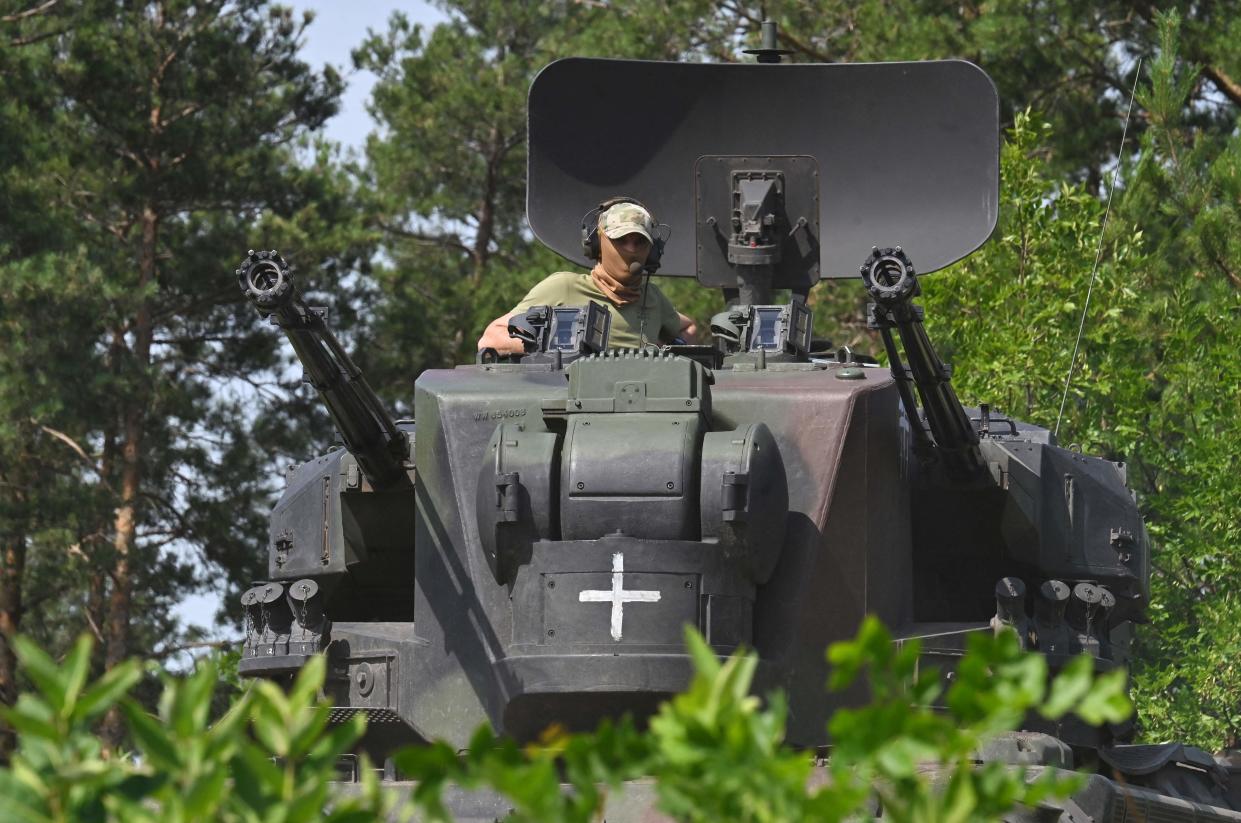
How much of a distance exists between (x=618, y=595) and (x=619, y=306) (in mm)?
3037

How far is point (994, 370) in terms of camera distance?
20.5 metres

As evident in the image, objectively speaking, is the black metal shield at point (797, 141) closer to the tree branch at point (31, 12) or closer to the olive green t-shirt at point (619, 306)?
the olive green t-shirt at point (619, 306)

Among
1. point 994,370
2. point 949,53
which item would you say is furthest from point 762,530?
point 949,53

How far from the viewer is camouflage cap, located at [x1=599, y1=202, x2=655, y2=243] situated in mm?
11633

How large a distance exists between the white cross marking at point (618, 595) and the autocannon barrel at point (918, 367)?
131 cm

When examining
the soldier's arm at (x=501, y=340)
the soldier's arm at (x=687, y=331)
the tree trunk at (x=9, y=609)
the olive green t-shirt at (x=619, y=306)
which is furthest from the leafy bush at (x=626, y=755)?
the tree trunk at (x=9, y=609)

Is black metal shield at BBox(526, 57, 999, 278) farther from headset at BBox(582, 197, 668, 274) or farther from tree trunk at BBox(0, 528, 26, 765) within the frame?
tree trunk at BBox(0, 528, 26, 765)

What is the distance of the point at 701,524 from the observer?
29.9 ft

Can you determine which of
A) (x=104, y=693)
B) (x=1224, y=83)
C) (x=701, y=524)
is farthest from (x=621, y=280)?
(x=1224, y=83)

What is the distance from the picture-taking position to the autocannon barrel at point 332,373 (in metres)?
9.23

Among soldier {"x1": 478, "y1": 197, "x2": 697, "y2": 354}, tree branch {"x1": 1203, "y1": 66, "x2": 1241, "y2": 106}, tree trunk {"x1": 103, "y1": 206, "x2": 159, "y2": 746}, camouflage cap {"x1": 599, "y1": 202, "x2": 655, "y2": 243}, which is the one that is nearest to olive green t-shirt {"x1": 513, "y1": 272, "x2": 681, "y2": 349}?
soldier {"x1": 478, "y1": 197, "x2": 697, "y2": 354}

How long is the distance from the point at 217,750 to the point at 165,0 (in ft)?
83.6

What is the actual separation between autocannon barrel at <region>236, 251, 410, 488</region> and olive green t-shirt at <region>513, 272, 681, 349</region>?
1435mm

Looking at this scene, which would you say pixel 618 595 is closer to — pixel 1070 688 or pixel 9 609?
pixel 1070 688
